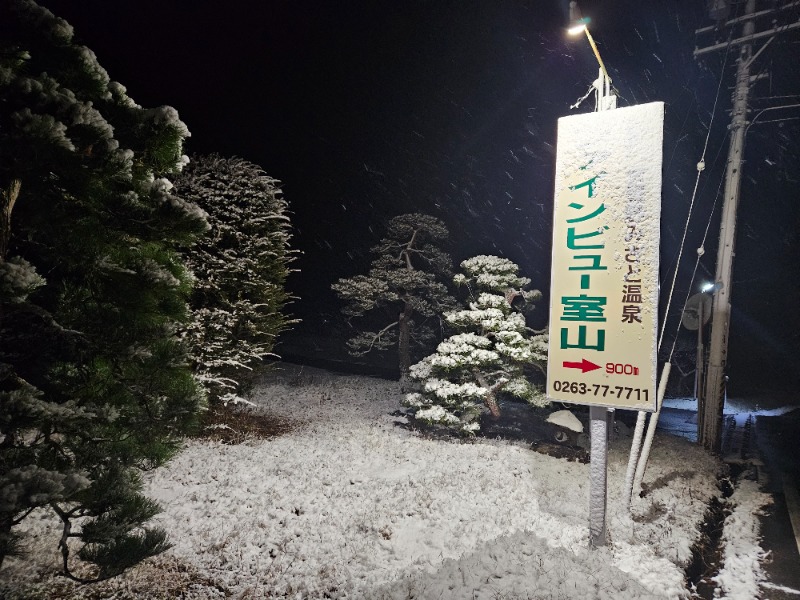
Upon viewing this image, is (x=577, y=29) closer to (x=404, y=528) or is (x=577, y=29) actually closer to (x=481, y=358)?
(x=404, y=528)

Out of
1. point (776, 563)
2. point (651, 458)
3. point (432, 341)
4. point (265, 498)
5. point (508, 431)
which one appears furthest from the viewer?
point (432, 341)

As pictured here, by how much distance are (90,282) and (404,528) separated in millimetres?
5184

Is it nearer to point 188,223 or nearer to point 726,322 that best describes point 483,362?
point 726,322

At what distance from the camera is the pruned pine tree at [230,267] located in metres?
Answer: 10.4

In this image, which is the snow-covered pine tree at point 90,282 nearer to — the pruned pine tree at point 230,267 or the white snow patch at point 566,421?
the pruned pine tree at point 230,267

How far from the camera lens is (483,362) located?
36.0ft

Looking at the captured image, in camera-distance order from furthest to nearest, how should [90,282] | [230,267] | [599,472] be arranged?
[230,267] < [599,472] < [90,282]

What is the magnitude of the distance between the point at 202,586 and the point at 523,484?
5.59 m

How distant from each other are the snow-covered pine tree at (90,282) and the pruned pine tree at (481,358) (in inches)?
306

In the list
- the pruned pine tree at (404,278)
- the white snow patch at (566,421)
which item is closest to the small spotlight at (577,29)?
the white snow patch at (566,421)

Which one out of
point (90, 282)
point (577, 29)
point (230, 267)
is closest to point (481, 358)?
point (230, 267)

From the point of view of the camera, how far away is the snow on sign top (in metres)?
5.19

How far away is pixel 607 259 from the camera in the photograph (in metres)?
5.36

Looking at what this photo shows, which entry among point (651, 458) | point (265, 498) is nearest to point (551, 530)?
point (265, 498)
